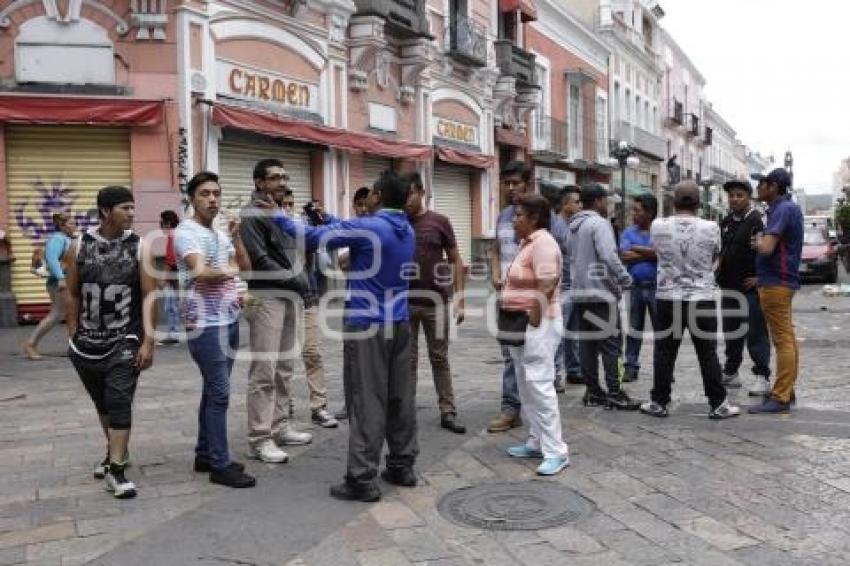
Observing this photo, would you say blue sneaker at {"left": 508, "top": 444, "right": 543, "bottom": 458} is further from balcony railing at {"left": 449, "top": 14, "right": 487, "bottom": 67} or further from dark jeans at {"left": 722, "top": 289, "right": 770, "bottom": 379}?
balcony railing at {"left": 449, "top": 14, "right": 487, "bottom": 67}

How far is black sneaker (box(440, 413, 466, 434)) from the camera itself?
19.5 ft

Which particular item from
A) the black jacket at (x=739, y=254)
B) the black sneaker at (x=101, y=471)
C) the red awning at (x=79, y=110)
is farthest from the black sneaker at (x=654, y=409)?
the red awning at (x=79, y=110)

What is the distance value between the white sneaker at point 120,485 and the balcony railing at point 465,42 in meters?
17.0

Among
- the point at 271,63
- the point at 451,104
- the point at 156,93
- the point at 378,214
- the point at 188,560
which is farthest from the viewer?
the point at 451,104

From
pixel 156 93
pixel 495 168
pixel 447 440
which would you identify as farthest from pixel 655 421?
pixel 495 168

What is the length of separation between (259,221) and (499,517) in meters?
2.23

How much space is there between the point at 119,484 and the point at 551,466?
243cm

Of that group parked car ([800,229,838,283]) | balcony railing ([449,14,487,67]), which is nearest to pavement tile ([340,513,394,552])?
balcony railing ([449,14,487,67])

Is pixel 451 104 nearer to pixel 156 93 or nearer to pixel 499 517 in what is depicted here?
pixel 156 93

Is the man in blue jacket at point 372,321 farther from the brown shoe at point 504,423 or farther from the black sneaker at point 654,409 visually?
the black sneaker at point 654,409

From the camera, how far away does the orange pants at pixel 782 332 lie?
6301 millimetres

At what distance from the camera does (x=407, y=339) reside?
4.74 metres

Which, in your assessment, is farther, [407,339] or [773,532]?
[407,339]

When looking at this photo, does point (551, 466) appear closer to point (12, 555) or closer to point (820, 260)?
point (12, 555)
